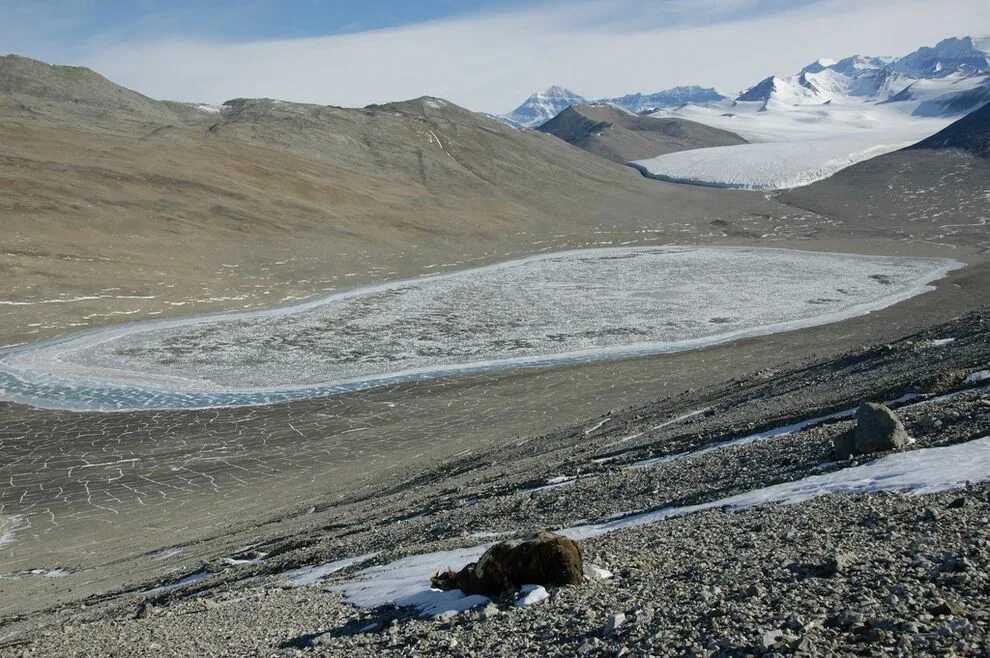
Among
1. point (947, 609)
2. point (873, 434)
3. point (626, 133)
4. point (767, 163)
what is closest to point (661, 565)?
point (947, 609)

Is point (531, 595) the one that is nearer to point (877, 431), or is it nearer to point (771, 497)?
point (771, 497)

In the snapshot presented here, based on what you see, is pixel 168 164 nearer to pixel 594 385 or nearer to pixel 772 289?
pixel 772 289

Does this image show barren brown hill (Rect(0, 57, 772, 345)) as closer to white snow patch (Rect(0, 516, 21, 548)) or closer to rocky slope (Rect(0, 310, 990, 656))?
white snow patch (Rect(0, 516, 21, 548))

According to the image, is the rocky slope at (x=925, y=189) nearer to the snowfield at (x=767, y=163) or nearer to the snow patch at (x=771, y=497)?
the snowfield at (x=767, y=163)

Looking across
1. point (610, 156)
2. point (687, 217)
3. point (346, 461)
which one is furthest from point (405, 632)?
point (610, 156)

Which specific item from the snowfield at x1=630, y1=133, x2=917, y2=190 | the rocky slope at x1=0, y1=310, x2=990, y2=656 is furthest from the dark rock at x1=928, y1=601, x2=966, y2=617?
the snowfield at x1=630, y1=133, x2=917, y2=190

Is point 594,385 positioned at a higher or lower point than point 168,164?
lower
